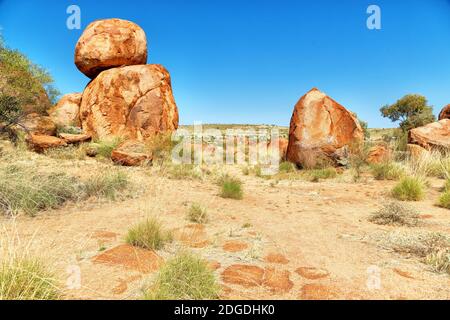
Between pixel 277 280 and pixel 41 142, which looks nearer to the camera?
pixel 277 280

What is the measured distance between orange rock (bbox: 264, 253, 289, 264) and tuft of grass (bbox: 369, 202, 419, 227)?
2.10 m

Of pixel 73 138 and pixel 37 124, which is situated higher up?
pixel 37 124

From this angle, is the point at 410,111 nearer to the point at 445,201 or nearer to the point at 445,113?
the point at 445,113

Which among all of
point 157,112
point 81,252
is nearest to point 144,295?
point 81,252

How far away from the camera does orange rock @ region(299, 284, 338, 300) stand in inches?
90.0

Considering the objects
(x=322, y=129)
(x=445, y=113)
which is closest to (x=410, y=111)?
(x=445, y=113)

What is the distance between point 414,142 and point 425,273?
10.8 meters

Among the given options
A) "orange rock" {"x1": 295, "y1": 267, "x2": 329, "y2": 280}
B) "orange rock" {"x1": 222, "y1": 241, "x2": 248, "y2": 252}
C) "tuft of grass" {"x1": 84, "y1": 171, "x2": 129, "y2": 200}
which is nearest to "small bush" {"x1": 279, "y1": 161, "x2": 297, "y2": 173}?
"tuft of grass" {"x1": 84, "y1": 171, "x2": 129, "y2": 200}

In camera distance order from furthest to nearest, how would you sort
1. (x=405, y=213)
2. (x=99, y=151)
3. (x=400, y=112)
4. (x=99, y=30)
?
(x=400, y=112) → (x=99, y=30) → (x=99, y=151) → (x=405, y=213)

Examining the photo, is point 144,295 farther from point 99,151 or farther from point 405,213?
point 99,151

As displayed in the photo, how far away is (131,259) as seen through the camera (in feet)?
9.47

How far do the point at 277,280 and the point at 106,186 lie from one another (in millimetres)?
4031

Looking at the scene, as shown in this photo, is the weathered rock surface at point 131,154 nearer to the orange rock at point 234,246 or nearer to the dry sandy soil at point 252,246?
the dry sandy soil at point 252,246

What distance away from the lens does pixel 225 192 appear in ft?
20.6
